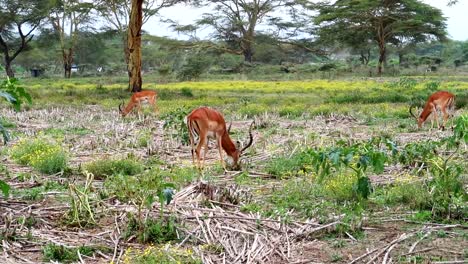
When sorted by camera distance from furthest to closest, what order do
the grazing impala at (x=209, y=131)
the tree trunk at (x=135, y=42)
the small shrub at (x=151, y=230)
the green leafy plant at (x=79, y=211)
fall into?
1. the tree trunk at (x=135, y=42)
2. the grazing impala at (x=209, y=131)
3. the green leafy plant at (x=79, y=211)
4. the small shrub at (x=151, y=230)

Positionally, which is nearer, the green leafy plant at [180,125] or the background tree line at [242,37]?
the green leafy plant at [180,125]

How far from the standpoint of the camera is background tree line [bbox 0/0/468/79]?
40812 mm

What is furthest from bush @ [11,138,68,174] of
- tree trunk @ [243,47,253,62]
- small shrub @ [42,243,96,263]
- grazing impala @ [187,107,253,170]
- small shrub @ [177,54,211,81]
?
tree trunk @ [243,47,253,62]

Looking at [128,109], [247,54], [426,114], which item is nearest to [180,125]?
[426,114]

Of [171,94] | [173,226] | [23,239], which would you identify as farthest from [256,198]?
[171,94]

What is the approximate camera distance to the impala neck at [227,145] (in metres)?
9.23

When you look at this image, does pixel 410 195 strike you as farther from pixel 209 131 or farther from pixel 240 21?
pixel 240 21

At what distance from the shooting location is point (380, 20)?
4122 centimetres

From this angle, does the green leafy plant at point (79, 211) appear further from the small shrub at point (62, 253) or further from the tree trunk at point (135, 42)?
the tree trunk at point (135, 42)

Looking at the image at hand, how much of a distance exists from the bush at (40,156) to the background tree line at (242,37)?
2488 cm

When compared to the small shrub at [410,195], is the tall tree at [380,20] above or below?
above

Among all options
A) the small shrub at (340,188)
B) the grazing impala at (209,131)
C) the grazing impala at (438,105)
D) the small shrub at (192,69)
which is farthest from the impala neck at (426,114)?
the small shrub at (192,69)

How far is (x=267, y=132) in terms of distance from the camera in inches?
499

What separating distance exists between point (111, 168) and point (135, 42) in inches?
679
